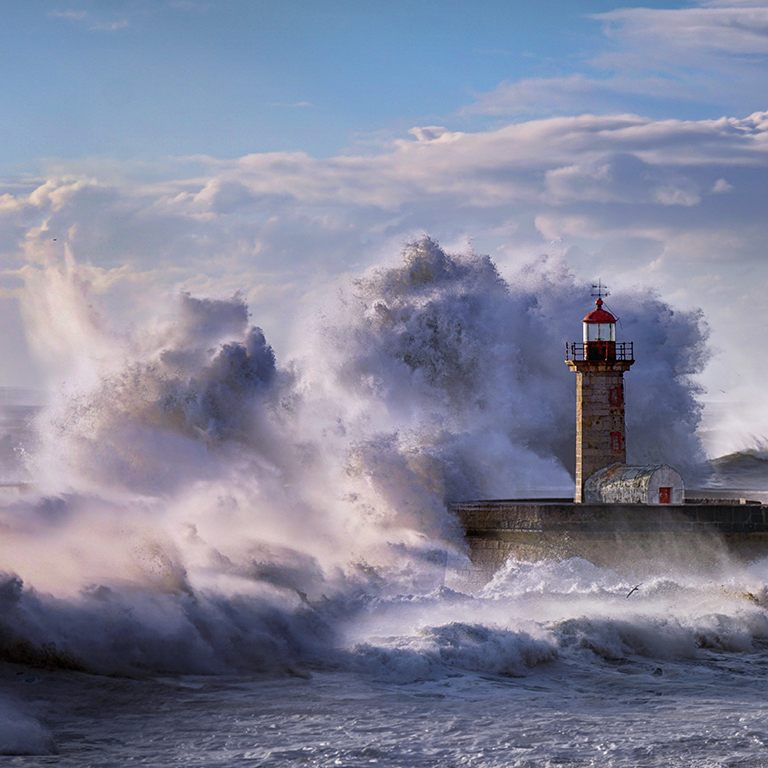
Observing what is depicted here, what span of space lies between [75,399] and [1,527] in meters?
5.18

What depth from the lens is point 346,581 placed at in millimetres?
10852

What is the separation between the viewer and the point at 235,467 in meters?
13.4

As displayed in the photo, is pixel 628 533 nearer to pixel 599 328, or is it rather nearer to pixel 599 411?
pixel 599 411

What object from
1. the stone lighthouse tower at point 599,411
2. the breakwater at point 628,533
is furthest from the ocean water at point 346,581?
the stone lighthouse tower at point 599,411

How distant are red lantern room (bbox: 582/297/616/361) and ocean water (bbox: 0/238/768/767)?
250 cm

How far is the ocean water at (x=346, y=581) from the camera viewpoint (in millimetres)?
6102

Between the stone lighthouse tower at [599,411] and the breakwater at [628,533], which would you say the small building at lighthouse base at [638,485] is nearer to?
the stone lighthouse tower at [599,411]

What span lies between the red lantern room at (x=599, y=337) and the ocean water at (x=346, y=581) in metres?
2.50

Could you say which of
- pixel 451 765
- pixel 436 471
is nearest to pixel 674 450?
pixel 436 471

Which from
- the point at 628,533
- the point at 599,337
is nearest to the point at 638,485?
the point at 628,533

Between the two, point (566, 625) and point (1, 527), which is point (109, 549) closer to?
point (1, 527)

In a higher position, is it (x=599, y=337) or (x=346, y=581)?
(x=599, y=337)

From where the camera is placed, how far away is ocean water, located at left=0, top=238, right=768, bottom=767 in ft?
20.0

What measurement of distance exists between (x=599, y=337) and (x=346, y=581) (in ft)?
16.6
